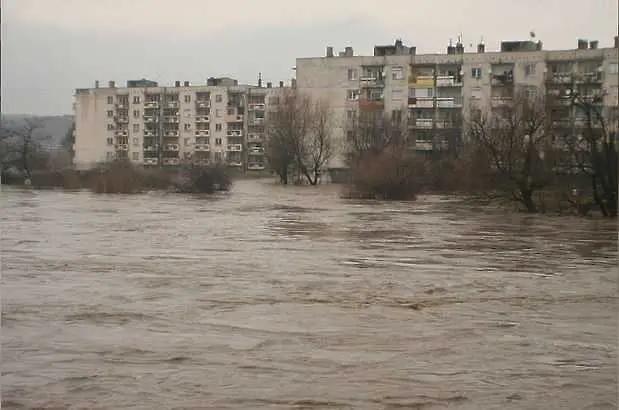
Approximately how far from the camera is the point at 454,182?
44844 millimetres

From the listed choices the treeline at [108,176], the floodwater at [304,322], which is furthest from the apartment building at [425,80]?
the floodwater at [304,322]

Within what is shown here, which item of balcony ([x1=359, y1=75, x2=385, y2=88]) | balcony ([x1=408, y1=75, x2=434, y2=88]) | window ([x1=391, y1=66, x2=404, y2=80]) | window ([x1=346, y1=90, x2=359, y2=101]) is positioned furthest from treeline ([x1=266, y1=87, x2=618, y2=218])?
window ([x1=346, y1=90, x2=359, y2=101])

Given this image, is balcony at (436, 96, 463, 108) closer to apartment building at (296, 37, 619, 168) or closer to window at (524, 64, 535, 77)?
apartment building at (296, 37, 619, 168)

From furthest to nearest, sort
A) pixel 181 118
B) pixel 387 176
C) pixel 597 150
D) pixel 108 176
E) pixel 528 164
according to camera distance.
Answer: pixel 181 118 < pixel 108 176 < pixel 387 176 < pixel 528 164 < pixel 597 150

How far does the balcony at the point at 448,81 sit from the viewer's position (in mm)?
65875

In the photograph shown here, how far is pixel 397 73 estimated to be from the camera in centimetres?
6781

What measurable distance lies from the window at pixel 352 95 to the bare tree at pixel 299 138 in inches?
116

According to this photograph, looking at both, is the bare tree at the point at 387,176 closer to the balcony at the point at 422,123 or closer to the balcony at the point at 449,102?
the balcony at the point at 422,123

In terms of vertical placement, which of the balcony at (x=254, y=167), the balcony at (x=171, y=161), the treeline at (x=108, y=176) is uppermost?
the balcony at (x=171, y=161)

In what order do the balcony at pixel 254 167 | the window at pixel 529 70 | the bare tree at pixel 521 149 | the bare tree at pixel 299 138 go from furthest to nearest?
the balcony at pixel 254 167, the bare tree at pixel 299 138, the window at pixel 529 70, the bare tree at pixel 521 149

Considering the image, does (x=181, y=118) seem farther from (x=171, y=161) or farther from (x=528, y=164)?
(x=528, y=164)

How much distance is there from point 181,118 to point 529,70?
37.9m

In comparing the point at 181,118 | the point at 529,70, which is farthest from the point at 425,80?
the point at 181,118

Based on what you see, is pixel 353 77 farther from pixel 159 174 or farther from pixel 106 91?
pixel 106 91
